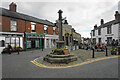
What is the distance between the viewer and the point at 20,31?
520 inches

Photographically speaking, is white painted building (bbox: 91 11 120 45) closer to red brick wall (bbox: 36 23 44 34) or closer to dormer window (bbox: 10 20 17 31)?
red brick wall (bbox: 36 23 44 34)

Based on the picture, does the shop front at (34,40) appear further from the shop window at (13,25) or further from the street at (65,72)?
the street at (65,72)

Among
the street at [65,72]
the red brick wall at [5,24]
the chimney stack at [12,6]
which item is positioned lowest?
the street at [65,72]

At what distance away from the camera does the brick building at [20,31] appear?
11361 mm

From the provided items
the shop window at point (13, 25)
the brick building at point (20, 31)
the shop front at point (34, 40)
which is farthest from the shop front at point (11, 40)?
the shop front at point (34, 40)

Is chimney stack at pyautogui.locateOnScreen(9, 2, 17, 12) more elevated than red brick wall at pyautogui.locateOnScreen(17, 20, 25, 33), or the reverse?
chimney stack at pyautogui.locateOnScreen(9, 2, 17, 12)

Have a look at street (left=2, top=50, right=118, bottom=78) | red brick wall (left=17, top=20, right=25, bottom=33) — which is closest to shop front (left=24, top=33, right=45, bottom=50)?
red brick wall (left=17, top=20, right=25, bottom=33)

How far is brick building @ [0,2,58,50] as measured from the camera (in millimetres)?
11361

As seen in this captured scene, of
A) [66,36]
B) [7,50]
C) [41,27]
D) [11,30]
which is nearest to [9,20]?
[11,30]

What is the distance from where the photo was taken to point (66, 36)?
83.4ft

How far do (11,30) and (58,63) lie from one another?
1077 cm

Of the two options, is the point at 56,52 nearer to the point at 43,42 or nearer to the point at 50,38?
the point at 43,42

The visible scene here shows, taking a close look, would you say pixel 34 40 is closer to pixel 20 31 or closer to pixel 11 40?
pixel 20 31

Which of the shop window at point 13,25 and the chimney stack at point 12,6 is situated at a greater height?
the chimney stack at point 12,6
